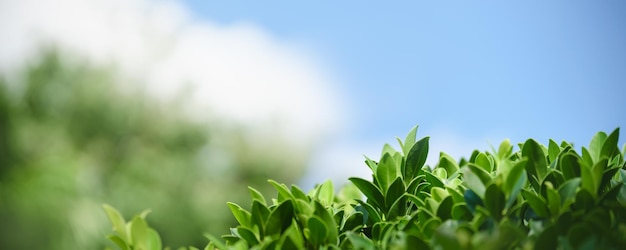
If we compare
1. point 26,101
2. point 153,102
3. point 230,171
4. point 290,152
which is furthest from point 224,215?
point 26,101

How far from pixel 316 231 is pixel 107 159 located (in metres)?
13.8

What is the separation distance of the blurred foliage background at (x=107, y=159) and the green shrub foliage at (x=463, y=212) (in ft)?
33.6

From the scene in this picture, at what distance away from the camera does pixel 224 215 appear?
1299 centimetres

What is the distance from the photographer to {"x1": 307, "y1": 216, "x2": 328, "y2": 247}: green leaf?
2.60 feet

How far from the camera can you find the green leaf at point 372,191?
0.93 metres

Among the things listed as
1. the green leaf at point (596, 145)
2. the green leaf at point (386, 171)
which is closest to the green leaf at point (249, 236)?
the green leaf at point (386, 171)

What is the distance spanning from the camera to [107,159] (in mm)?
13727

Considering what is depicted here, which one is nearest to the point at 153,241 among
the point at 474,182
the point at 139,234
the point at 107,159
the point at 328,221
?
the point at 139,234

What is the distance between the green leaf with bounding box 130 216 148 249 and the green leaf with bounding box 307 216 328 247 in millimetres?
224

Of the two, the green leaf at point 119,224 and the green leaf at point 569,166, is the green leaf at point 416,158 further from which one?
the green leaf at point 119,224

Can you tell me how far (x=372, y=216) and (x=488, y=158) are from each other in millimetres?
239

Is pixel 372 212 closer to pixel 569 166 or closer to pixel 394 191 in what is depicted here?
pixel 394 191

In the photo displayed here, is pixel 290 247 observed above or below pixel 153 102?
below

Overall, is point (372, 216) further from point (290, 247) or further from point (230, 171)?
point (230, 171)
